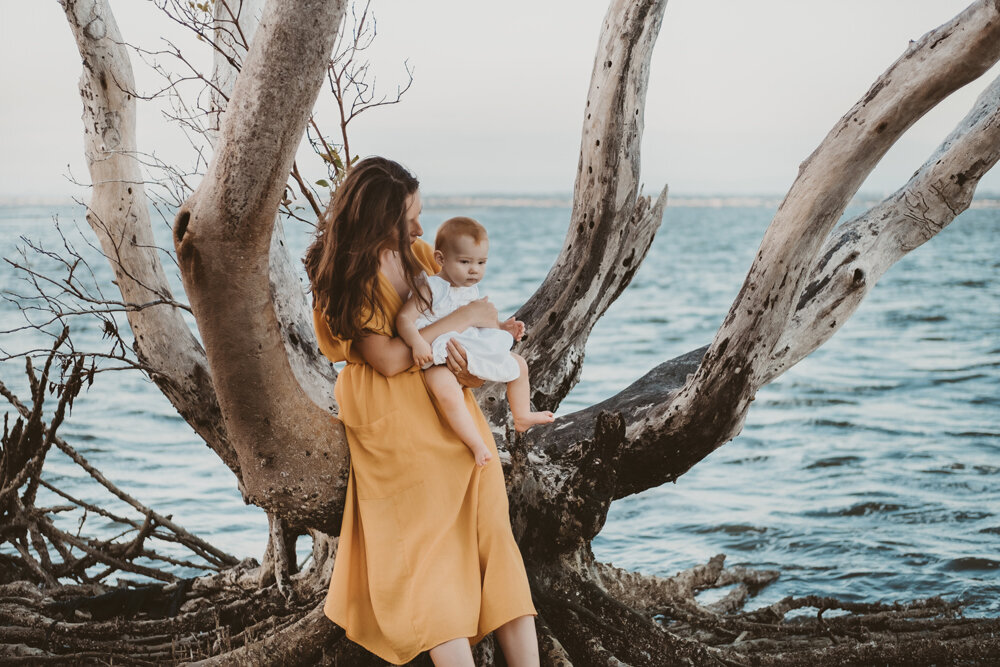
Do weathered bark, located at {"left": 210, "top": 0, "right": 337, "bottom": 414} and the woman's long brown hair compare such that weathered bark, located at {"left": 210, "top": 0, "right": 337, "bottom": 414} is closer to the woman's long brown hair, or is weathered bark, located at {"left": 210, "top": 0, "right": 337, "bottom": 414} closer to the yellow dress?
the yellow dress

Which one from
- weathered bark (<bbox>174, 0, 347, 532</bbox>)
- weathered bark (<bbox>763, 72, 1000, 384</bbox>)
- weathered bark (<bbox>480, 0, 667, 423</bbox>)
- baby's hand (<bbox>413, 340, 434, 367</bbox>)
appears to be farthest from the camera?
weathered bark (<bbox>480, 0, 667, 423</bbox>)

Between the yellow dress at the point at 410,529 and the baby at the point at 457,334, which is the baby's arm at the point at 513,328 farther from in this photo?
the yellow dress at the point at 410,529

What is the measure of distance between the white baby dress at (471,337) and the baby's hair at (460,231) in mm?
132

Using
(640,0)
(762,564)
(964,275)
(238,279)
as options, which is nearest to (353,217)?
(238,279)

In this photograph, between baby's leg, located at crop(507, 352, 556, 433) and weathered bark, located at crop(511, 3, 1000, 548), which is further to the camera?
baby's leg, located at crop(507, 352, 556, 433)

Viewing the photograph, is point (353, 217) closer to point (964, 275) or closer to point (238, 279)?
point (238, 279)

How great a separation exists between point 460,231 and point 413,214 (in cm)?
16

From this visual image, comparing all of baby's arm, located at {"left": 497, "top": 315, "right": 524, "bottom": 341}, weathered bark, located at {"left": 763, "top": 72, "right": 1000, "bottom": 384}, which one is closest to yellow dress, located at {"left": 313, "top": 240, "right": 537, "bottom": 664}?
baby's arm, located at {"left": 497, "top": 315, "right": 524, "bottom": 341}

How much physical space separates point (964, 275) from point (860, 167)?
A: 30183 millimetres

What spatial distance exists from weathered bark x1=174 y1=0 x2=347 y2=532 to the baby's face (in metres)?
0.61

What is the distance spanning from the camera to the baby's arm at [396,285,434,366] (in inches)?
125

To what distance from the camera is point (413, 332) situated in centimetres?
318

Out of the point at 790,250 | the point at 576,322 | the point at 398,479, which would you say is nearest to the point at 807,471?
→ the point at 576,322

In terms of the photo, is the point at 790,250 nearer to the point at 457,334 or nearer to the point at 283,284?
the point at 457,334
